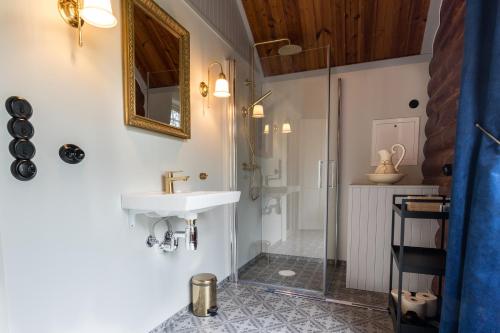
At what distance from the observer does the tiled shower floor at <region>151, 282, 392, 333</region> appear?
5.58 ft

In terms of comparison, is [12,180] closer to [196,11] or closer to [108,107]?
[108,107]

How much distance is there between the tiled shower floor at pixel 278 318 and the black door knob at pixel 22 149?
127 centimetres

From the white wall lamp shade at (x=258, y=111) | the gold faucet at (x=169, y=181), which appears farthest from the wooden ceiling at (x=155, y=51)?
the white wall lamp shade at (x=258, y=111)

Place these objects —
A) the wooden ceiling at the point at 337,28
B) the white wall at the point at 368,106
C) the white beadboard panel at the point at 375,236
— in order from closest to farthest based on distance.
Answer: the white beadboard panel at the point at 375,236 < the wooden ceiling at the point at 337,28 < the white wall at the point at 368,106

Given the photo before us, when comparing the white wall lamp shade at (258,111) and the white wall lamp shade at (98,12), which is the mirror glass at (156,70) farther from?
the white wall lamp shade at (258,111)

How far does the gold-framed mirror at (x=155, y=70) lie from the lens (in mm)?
1356

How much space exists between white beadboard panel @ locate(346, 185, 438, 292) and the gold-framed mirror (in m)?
1.62

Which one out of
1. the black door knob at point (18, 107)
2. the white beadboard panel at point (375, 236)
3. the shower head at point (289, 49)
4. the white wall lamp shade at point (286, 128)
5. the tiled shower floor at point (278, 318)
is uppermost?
the shower head at point (289, 49)

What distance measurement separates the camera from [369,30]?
8.08 feet

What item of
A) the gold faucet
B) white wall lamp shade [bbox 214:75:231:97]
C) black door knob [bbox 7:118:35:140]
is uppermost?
white wall lamp shade [bbox 214:75:231:97]

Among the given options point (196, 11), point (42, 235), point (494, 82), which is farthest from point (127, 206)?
point (494, 82)

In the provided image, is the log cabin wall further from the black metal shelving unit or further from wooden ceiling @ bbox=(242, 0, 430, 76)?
the black metal shelving unit

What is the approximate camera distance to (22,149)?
91 centimetres

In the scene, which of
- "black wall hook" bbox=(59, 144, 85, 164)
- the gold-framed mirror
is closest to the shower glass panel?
the gold-framed mirror
